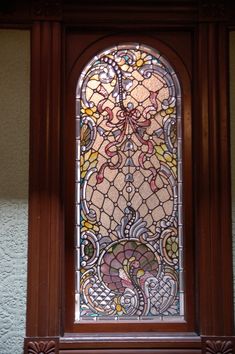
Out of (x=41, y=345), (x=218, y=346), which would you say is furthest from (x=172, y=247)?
(x=41, y=345)

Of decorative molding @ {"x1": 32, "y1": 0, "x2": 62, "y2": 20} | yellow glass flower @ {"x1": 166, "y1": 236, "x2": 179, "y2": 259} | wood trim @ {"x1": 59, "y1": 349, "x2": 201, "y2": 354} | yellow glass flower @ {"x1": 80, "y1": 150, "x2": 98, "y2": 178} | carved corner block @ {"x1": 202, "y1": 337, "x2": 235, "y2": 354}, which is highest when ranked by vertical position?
decorative molding @ {"x1": 32, "y1": 0, "x2": 62, "y2": 20}

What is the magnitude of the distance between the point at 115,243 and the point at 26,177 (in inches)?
18.0

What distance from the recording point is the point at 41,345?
6.64ft

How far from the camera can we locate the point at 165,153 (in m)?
2.20

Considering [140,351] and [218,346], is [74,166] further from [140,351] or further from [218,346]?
[218,346]

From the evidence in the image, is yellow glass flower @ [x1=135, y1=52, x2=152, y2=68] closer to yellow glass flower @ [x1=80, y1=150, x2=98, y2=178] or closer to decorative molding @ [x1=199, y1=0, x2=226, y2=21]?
decorative molding @ [x1=199, y1=0, x2=226, y2=21]

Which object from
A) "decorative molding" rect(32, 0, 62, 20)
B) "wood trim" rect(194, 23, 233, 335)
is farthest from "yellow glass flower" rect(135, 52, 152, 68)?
"decorative molding" rect(32, 0, 62, 20)

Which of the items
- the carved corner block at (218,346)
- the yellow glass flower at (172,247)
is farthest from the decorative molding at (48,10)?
the carved corner block at (218,346)

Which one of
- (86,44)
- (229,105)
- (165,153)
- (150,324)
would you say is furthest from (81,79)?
(150,324)

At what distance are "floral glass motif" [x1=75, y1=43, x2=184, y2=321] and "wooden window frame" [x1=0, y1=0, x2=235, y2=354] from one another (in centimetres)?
9

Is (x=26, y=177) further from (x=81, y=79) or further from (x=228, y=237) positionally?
(x=228, y=237)

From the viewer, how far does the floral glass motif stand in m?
2.14

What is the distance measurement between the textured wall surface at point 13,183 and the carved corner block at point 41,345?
4 centimetres

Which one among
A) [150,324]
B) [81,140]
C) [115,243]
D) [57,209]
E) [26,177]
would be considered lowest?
[150,324]
